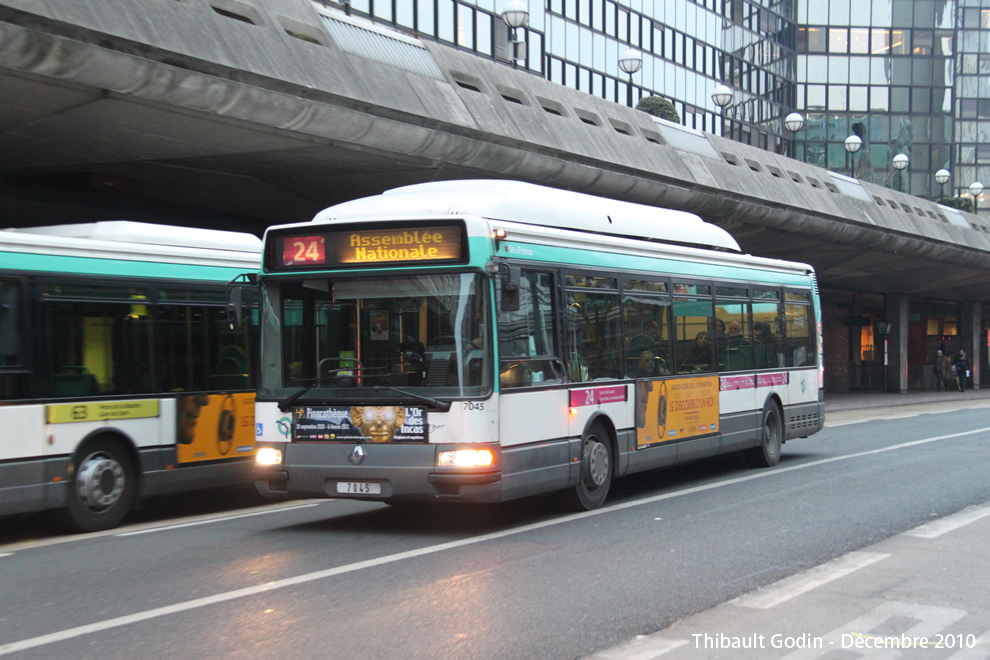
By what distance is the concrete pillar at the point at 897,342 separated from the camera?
47906 millimetres

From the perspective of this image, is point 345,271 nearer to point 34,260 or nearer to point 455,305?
point 455,305

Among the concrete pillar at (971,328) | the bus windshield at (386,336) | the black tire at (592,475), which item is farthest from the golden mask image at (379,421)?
the concrete pillar at (971,328)

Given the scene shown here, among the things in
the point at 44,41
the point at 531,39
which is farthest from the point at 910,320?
the point at 44,41

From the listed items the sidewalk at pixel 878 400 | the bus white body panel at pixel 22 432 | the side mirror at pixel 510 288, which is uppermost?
the side mirror at pixel 510 288

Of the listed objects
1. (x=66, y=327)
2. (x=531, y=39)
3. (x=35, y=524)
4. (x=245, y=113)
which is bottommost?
(x=35, y=524)

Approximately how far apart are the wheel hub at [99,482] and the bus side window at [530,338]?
4.08 metres

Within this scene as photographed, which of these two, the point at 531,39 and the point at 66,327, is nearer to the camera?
the point at 66,327

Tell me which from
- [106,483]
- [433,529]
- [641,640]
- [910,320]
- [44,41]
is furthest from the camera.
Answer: [910,320]

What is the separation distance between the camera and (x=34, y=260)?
1005 centimetres

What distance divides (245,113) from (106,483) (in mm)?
6305

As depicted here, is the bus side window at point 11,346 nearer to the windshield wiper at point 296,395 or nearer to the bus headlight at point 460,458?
the windshield wiper at point 296,395

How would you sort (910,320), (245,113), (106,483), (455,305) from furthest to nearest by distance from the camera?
(910,320) → (245,113) → (106,483) → (455,305)

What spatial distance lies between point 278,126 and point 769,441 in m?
8.29

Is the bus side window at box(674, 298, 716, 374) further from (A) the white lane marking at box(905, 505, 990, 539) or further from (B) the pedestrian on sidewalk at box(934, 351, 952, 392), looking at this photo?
(B) the pedestrian on sidewalk at box(934, 351, 952, 392)
